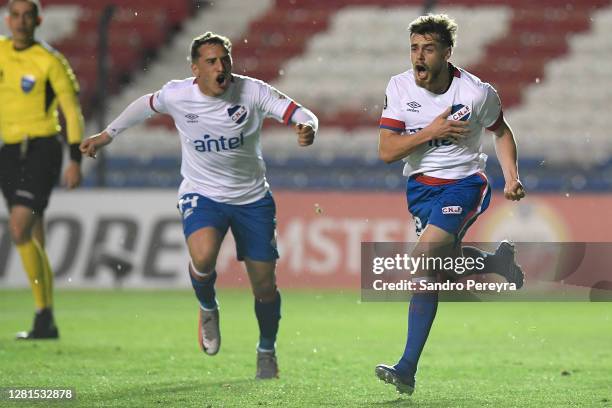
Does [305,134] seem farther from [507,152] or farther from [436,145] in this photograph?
[507,152]

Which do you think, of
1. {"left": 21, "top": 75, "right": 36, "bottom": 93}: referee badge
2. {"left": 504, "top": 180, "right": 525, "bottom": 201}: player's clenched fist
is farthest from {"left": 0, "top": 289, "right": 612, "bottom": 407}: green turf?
{"left": 21, "top": 75, "right": 36, "bottom": 93}: referee badge

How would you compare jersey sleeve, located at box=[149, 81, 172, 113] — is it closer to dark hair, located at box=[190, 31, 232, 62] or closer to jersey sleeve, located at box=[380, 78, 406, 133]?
dark hair, located at box=[190, 31, 232, 62]

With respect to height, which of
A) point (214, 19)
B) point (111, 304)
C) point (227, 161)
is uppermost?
point (214, 19)

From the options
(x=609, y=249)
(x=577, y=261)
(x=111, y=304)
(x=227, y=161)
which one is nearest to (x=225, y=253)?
(x=111, y=304)

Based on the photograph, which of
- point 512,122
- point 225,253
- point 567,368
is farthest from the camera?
point 512,122

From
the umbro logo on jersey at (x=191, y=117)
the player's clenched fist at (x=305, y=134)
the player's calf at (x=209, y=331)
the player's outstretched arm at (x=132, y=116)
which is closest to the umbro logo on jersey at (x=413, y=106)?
the player's clenched fist at (x=305, y=134)

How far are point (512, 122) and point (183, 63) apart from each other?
172 inches

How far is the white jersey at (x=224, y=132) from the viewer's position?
23.1ft

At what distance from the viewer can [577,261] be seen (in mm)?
8531

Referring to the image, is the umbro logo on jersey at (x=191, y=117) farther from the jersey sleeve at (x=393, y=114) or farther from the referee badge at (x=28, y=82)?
the referee badge at (x=28, y=82)

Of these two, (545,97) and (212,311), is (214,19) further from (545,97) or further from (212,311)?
(212,311)

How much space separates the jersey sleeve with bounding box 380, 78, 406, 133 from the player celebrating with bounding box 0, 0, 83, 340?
304cm

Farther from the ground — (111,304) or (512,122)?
(512,122)

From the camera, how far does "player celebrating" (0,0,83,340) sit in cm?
900
